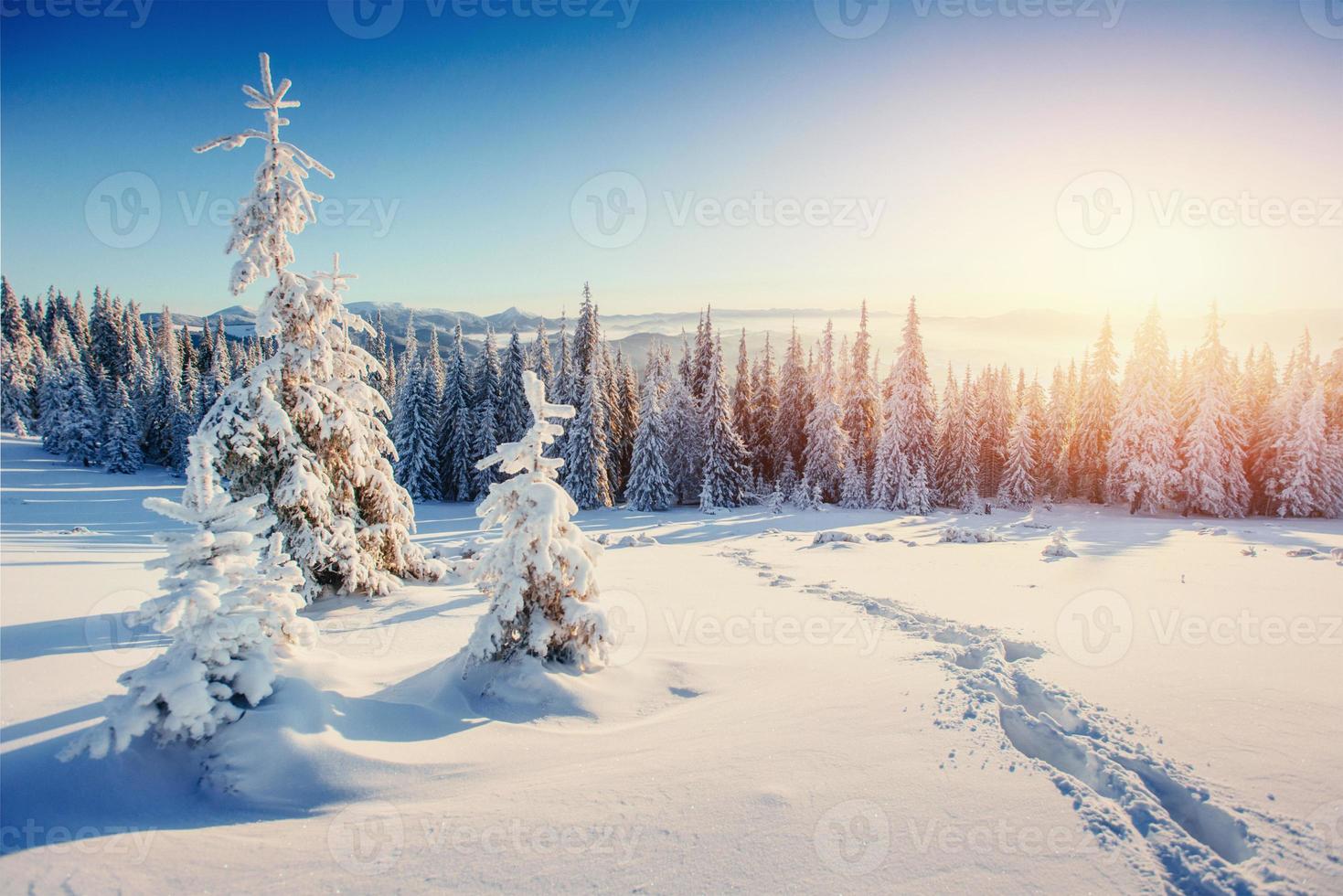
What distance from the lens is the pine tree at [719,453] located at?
4169 centimetres

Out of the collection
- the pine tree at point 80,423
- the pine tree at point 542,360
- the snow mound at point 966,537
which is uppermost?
the pine tree at point 542,360

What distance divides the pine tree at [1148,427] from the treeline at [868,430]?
0.11m

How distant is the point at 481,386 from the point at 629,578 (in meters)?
34.0

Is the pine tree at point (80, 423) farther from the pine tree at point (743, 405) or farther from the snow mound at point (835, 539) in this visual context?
the snow mound at point (835, 539)

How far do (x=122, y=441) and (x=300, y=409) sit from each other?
2345 inches

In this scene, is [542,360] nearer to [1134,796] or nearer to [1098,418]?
[1098,418]

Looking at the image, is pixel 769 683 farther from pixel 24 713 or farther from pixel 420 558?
pixel 420 558

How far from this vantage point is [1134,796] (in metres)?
5.16

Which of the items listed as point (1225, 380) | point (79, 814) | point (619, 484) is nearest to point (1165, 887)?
point (79, 814)

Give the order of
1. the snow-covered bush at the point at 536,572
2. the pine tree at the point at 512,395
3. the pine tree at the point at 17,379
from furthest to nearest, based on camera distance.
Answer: the pine tree at the point at 17,379
the pine tree at the point at 512,395
the snow-covered bush at the point at 536,572

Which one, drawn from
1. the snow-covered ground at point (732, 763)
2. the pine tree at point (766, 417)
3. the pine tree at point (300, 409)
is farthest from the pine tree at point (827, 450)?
the pine tree at point (300, 409)

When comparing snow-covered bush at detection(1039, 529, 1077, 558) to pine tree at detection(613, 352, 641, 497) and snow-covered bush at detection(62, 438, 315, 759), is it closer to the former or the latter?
snow-covered bush at detection(62, 438, 315, 759)

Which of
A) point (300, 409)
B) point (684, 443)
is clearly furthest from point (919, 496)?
point (300, 409)

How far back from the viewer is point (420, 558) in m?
15.0
